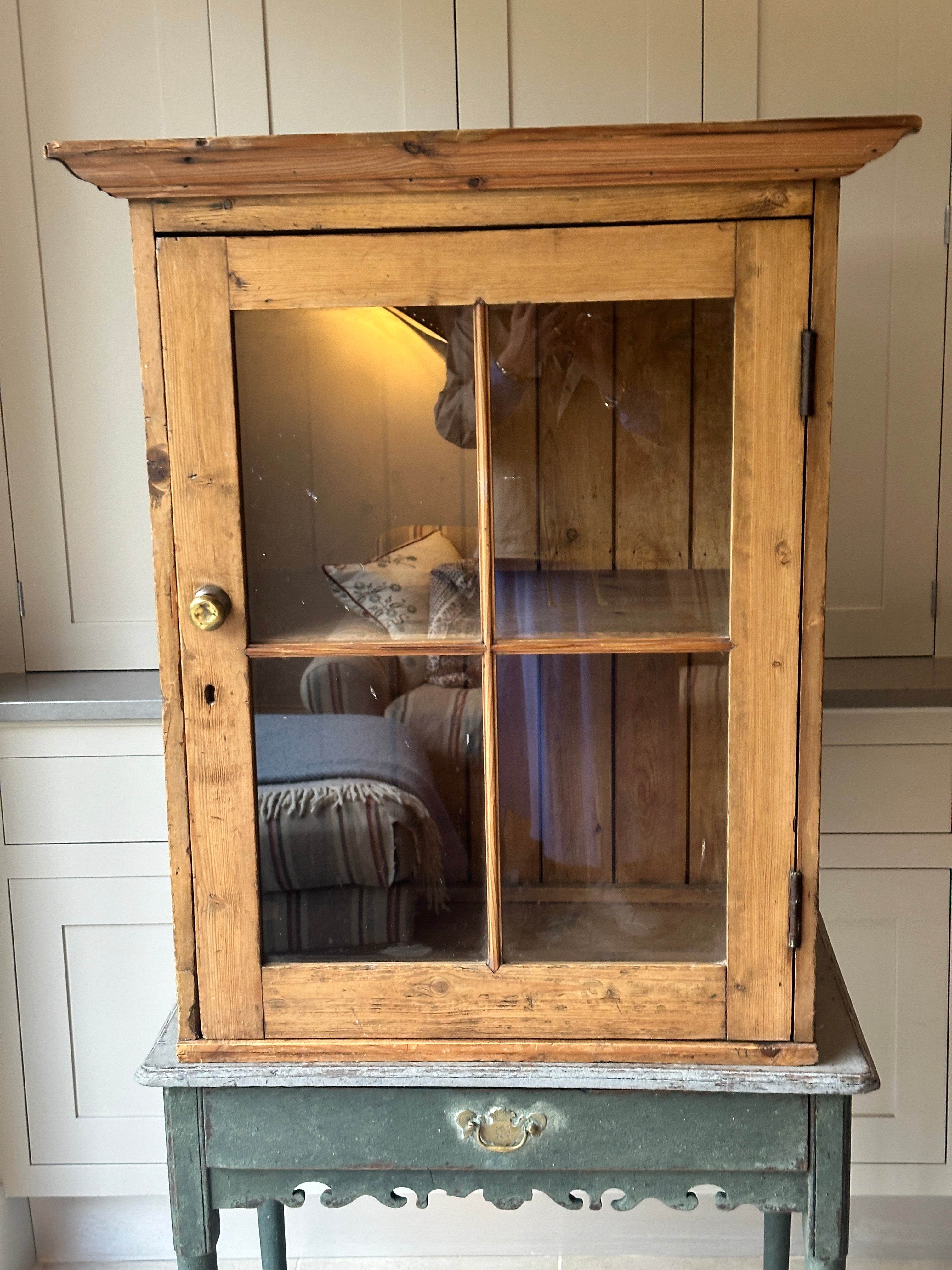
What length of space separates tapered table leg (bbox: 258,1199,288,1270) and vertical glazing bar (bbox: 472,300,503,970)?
28.6 inches

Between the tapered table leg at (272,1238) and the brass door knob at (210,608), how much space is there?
0.94 metres

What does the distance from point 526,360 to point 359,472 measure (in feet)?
0.61

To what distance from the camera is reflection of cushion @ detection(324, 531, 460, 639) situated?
3.38 feet

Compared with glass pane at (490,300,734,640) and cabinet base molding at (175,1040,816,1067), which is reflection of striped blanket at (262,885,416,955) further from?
glass pane at (490,300,734,640)

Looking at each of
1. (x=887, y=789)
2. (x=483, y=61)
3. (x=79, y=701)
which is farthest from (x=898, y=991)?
A: (x=483, y=61)

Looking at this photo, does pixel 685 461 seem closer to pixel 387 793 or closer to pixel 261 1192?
pixel 387 793

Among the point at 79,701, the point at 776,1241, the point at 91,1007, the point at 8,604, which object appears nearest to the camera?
the point at 776,1241

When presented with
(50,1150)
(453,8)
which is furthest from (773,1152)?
(453,8)

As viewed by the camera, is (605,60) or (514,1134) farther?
(605,60)

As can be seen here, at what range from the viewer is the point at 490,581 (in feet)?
3.37

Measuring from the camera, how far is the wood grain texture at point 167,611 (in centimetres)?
98

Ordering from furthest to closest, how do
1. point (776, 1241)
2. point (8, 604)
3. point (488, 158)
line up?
point (8, 604), point (776, 1241), point (488, 158)

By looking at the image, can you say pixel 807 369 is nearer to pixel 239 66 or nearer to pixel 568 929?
pixel 568 929

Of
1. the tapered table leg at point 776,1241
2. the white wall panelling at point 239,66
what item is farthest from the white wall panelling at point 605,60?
the tapered table leg at point 776,1241
